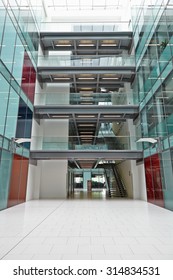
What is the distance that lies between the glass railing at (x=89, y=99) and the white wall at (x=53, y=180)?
4.74 m

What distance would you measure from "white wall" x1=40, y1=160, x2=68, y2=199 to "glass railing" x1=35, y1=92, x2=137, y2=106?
187 inches

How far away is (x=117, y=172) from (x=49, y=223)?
46.7 feet

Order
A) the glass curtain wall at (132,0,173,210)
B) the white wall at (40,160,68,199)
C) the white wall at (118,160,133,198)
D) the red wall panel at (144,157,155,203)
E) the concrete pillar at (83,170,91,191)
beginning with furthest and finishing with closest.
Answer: the concrete pillar at (83,170,91,191)
the white wall at (118,160,133,198)
the white wall at (40,160,68,199)
the red wall panel at (144,157,155,203)
the glass curtain wall at (132,0,173,210)

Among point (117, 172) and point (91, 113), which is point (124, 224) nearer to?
point (91, 113)

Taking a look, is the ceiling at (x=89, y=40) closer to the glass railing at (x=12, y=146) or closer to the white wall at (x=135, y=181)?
the white wall at (x=135, y=181)

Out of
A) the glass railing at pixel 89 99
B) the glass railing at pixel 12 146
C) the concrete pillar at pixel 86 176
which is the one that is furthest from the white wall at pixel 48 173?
the concrete pillar at pixel 86 176

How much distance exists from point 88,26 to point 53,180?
→ 49.9 ft

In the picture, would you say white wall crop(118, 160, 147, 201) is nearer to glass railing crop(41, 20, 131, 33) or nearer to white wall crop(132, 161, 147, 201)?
white wall crop(132, 161, 147, 201)

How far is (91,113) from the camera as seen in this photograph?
48.8 ft

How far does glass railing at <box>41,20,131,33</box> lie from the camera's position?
18.3 meters

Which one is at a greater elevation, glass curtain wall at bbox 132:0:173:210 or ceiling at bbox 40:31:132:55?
ceiling at bbox 40:31:132:55

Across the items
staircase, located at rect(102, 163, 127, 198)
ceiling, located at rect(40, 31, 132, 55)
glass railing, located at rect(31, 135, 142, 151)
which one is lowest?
staircase, located at rect(102, 163, 127, 198)

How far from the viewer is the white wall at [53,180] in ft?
49.1

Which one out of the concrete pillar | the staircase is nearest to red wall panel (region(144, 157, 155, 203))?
the staircase
